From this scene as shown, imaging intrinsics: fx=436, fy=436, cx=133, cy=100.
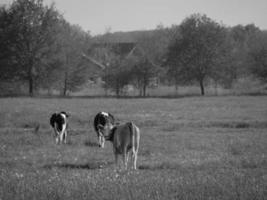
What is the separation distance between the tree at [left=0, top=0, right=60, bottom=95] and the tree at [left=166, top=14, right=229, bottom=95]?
63.6 feet

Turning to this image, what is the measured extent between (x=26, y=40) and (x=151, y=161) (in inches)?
2054

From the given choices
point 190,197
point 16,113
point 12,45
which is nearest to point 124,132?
point 190,197

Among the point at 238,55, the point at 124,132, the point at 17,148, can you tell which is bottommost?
the point at 17,148

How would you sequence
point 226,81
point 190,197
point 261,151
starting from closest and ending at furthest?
point 190,197, point 261,151, point 226,81

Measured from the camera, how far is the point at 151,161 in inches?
579

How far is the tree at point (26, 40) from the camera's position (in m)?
62.6

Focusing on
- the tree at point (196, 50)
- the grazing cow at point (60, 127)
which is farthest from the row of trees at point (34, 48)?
the grazing cow at point (60, 127)

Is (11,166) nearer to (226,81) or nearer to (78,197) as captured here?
(78,197)

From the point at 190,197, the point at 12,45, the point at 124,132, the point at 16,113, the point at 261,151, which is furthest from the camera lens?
the point at 12,45

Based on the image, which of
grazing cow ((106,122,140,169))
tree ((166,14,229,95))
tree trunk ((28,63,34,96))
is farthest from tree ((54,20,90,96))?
grazing cow ((106,122,140,169))

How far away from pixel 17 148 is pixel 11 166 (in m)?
3.89

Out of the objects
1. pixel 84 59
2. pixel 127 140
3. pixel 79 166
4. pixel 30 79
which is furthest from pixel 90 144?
pixel 84 59

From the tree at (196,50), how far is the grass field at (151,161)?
3376cm

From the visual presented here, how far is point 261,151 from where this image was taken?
1695cm
